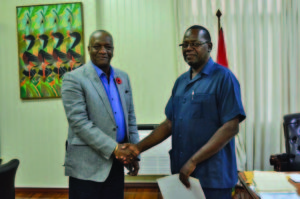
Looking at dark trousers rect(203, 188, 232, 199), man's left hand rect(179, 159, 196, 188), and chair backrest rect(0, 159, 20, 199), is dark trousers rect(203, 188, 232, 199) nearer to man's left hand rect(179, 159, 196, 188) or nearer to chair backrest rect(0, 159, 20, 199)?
man's left hand rect(179, 159, 196, 188)

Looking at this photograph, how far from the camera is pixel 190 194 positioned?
4.28 ft

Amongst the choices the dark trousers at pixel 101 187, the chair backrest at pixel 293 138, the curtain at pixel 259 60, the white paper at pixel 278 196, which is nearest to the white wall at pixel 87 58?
the curtain at pixel 259 60

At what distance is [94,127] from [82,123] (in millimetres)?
80

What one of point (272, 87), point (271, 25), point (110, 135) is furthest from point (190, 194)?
point (271, 25)

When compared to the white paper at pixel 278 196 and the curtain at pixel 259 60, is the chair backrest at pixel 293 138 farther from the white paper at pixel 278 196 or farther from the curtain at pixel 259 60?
the white paper at pixel 278 196

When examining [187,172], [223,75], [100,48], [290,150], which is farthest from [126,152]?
[290,150]

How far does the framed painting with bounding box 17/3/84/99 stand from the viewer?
11.2 ft

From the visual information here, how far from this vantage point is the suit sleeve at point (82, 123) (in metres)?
1.70

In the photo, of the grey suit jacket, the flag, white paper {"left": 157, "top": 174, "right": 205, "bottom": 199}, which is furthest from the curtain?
white paper {"left": 157, "top": 174, "right": 205, "bottom": 199}

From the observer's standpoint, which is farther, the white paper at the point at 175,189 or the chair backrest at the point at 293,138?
the chair backrest at the point at 293,138

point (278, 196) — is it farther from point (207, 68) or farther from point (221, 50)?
point (221, 50)

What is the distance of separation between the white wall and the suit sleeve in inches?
70.5

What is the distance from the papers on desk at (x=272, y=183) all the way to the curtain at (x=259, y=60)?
72.0 inches

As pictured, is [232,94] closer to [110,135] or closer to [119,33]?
[110,135]
